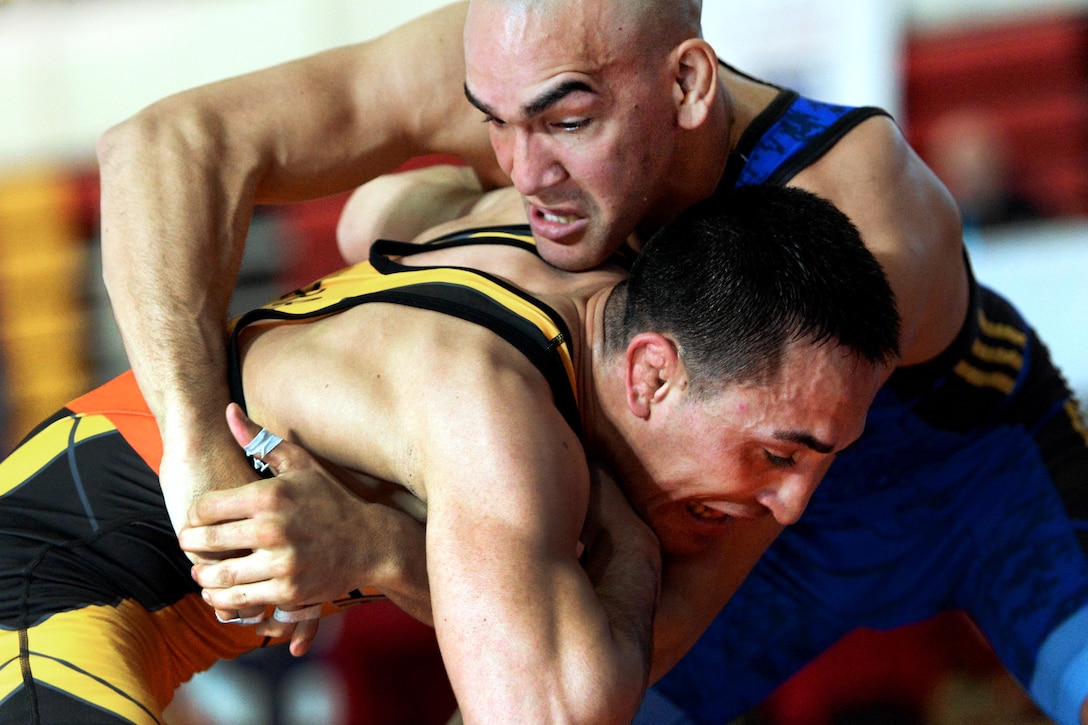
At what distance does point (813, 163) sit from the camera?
2.23 m

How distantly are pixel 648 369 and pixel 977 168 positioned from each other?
433 centimetres

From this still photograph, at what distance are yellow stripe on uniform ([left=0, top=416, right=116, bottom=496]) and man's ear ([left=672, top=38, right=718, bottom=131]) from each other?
1263mm

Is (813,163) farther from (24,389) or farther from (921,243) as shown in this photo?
(24,389)

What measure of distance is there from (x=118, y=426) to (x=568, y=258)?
0.93m

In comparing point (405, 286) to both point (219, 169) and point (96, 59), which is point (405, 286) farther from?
point (96, 59)

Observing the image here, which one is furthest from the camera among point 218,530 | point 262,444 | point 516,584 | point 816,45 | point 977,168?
point 977,168

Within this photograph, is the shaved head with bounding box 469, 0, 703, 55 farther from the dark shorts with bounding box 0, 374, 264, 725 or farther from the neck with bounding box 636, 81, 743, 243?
the dark shorts with bounding box 0, 374, 264, 725

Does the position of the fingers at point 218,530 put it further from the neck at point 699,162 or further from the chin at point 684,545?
the neck at point 699,162

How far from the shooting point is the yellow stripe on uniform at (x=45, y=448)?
2.17 m

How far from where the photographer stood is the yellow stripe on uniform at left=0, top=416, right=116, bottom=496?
2174 millimetres

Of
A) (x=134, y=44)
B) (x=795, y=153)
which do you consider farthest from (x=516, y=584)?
(x=134, y=44)

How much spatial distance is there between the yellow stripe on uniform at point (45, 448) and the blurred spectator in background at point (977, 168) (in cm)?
427

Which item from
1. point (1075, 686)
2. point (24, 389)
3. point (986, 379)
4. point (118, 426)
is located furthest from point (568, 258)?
point (24, 389)

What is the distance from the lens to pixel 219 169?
2275mm
